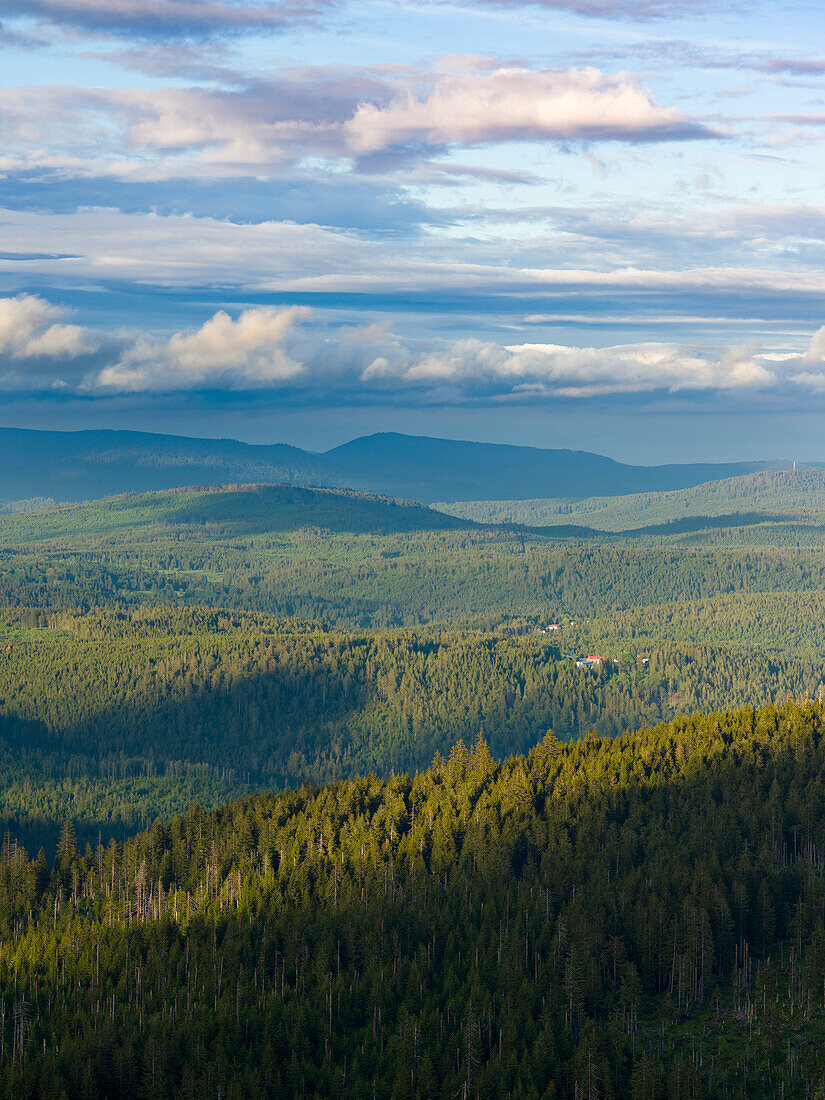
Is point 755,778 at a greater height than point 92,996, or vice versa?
point 755,778

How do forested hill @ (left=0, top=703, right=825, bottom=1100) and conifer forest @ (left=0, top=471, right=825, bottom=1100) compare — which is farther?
forested hill @ (left=0, top=703, right=825, bottom=1100)

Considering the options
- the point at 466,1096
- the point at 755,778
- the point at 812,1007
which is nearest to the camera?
the point at 466,1096

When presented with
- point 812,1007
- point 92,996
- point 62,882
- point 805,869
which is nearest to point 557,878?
point 805,869

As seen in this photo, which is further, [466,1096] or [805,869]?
[805,869]

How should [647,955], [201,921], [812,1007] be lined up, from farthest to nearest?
[201,921] < [647,955] < [812,1007]

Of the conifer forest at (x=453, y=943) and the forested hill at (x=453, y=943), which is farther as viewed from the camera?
the forested hill at (x=453, y=943)

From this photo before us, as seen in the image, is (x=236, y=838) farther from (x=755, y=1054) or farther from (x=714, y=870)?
(x=755, y=1054)
